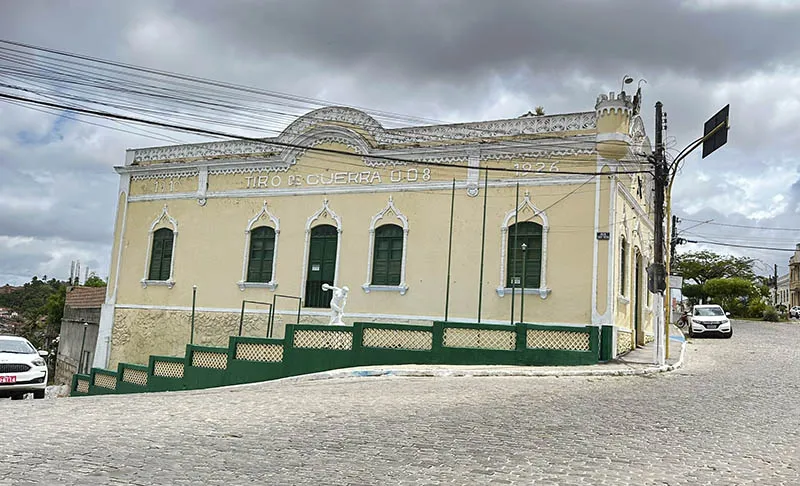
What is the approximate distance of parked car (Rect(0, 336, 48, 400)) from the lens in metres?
15.8

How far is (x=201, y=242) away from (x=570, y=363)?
12.5m

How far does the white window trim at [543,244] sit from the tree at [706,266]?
45.6 m

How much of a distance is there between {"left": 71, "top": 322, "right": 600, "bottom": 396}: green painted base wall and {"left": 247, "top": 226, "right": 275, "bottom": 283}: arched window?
177 inches

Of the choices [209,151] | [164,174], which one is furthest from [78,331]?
[209,151]

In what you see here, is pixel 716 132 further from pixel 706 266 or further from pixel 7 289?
pixel 7 289

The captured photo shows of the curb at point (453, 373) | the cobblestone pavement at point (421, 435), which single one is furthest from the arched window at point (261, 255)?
the cobblestone pavement at point (421, 435)

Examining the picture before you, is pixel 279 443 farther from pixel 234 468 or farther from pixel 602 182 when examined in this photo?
pixel 602 182

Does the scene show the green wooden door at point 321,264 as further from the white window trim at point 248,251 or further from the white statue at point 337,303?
the white statue at point 337,303

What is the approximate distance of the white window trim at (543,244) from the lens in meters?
18.0

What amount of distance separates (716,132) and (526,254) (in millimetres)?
5346

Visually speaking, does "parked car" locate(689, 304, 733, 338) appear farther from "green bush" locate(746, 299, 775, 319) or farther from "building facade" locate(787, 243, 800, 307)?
"building facade" locate(787, 243, 800, 307)

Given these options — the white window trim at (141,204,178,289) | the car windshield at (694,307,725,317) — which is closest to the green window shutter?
the car windshield at (694,307,725,317)

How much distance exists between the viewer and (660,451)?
7367mm

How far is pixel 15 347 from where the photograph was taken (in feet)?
55.4
